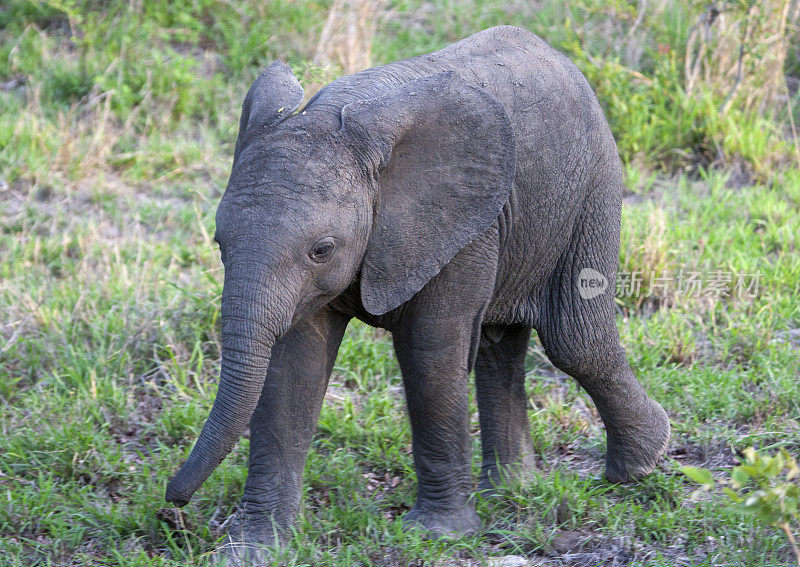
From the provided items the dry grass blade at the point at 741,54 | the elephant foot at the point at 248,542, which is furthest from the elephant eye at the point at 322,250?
the dry grass blade at the point at 741,54

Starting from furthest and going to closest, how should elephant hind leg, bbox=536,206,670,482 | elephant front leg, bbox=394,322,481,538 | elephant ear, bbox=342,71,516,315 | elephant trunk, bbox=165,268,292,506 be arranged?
elephant hind leg, bbox=536,206,670,482 → elephant front leg, bbox=394,322,481,538 → elephant ear, bbox=342,71,516,315 → elephant trunk, bbox=165,268,292,506

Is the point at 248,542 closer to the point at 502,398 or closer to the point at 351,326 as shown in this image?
the point at 502,398

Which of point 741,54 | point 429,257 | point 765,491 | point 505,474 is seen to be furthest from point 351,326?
point 741,54

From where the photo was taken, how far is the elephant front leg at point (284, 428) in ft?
12.0

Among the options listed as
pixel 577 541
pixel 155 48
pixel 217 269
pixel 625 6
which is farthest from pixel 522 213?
pixel 155 48

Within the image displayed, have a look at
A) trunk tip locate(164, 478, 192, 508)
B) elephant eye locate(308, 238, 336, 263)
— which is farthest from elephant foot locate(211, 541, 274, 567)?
elephant eye locate(308, 238, 336, 263)

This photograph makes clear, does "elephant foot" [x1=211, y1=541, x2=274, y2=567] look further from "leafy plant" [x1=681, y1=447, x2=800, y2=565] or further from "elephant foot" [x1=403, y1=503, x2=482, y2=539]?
"leafy plant" [x1=681, y1=447, x2=800, y2=565]

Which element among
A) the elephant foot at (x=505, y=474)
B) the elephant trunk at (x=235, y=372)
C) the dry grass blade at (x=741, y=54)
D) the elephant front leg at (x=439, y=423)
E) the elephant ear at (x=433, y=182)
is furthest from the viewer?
the dry grass blade at (x=741, y=54)

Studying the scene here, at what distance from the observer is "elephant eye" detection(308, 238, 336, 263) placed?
3.12 m

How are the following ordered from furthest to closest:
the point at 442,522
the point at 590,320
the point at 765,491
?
the point at 590,320, the point at 442,522, the point at 765,491

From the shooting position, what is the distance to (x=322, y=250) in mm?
3150

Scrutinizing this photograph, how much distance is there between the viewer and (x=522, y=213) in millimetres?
3732

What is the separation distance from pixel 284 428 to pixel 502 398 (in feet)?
3.34

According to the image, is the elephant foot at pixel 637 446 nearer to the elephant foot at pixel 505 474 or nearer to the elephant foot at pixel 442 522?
the elephant foot at pixel 505 474
